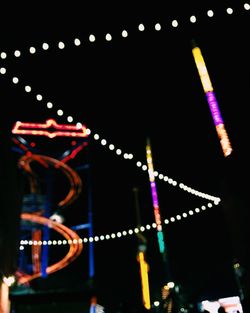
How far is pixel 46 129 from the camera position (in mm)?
17219

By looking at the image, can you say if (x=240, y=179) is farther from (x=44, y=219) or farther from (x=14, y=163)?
(x=44, y=219)

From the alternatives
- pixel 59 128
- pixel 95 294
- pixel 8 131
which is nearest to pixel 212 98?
pixel 95 294

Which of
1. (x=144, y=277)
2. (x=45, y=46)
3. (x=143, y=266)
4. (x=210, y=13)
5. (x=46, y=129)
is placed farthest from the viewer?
(x=143, y=266)

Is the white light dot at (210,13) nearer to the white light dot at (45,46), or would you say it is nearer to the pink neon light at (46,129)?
the white light dot at (45,46)

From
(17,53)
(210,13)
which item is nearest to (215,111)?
(210,13)

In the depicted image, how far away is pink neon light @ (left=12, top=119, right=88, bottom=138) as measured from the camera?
16.7 m

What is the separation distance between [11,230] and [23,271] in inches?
214

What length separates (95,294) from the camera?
A: 670cm

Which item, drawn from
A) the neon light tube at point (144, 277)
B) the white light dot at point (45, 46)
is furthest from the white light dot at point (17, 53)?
the neon light tube at point (144, 277)

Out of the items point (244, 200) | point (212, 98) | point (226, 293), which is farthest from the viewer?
point (226, 293)

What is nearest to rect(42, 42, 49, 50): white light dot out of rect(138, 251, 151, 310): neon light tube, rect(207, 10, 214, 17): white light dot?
rect(207, 10, 214, 17): white light dot

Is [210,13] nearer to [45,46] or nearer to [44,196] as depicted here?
[45,46]

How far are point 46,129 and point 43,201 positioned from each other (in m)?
3.10

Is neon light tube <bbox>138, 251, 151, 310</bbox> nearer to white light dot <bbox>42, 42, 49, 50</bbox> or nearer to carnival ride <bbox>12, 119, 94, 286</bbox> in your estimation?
carnival ride <bbox>12, 119, 94, 286</bbox>
